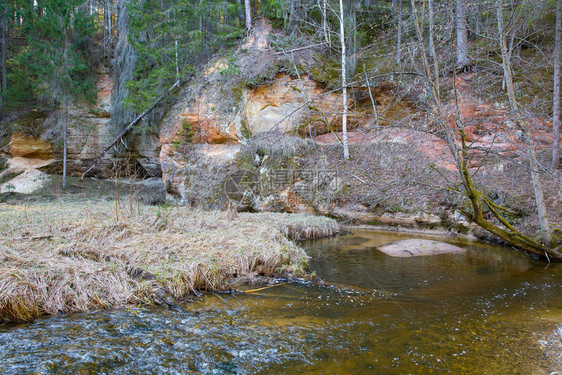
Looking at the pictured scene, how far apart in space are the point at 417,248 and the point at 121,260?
6.54 metres

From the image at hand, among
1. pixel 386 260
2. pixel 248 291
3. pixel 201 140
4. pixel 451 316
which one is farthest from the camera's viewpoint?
pixel 201 140

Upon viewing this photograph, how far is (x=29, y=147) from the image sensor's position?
18.2 m

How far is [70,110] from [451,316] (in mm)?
22036

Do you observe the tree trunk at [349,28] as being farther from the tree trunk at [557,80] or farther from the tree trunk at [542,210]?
the tree trunk at [542,210]

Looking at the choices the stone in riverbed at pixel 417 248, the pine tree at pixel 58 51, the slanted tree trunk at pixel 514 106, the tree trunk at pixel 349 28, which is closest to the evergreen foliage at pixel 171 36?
the pine tree at pixel 58 51

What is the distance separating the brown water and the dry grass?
1.08ft

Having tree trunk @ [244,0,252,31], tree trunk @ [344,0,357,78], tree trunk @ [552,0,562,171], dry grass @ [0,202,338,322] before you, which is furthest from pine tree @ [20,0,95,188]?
tree trunk @ [552,0,562,171]

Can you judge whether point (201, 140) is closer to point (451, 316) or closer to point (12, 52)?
point (451, 316)

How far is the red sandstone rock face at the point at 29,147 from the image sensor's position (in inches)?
709

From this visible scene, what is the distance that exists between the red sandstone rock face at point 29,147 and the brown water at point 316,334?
1921cm

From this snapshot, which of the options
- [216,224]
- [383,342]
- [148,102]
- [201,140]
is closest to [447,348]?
[383,342]

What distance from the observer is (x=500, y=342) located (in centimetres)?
320

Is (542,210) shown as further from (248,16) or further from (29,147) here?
(29,147)

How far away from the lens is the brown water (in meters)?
2.72
